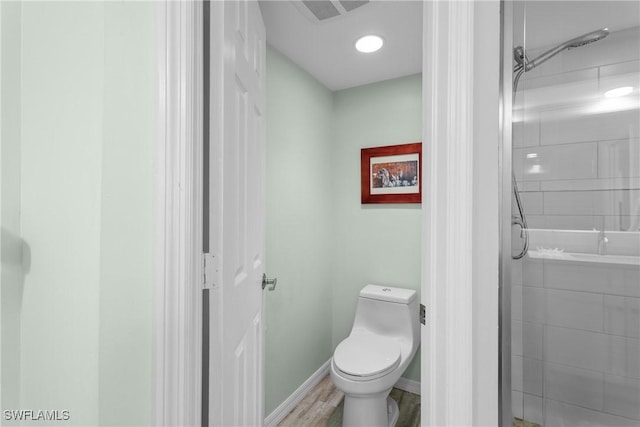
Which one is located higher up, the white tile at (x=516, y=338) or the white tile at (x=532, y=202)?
the white tile at (x=532, y=202)

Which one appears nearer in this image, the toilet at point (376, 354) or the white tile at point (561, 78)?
the white tile at point (561, 78)

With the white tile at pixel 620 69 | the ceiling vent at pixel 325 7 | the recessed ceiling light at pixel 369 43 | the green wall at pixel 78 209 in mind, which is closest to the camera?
the white tile at pixel 620 69

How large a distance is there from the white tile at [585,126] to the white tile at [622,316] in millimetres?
306

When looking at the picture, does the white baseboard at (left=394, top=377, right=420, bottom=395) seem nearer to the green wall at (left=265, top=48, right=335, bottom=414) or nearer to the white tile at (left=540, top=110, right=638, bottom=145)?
the green wall at (left=265, top=48, right=335, bottom=414)

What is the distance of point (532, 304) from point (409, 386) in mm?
1840

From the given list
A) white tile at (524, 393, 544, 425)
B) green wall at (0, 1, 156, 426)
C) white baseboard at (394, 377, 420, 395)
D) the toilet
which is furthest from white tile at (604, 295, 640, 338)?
white baseboard at (394, 377, 420, 395)

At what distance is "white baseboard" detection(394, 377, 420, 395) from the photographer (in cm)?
209

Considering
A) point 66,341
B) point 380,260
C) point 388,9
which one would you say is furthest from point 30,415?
point 388,9

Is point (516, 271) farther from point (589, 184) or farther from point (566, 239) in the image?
point (589, 184)

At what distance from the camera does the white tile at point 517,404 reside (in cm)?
62

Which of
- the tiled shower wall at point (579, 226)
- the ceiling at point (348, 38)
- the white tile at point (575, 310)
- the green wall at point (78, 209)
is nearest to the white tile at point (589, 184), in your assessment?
the tiled shower wall at point (579, 226)

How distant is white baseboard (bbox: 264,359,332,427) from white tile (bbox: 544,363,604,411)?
5.15 ft

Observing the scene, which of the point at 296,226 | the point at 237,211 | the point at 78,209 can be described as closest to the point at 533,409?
the point at 237,211

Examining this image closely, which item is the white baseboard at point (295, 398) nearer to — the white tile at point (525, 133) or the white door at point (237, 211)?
the white door at point (237, 211)
